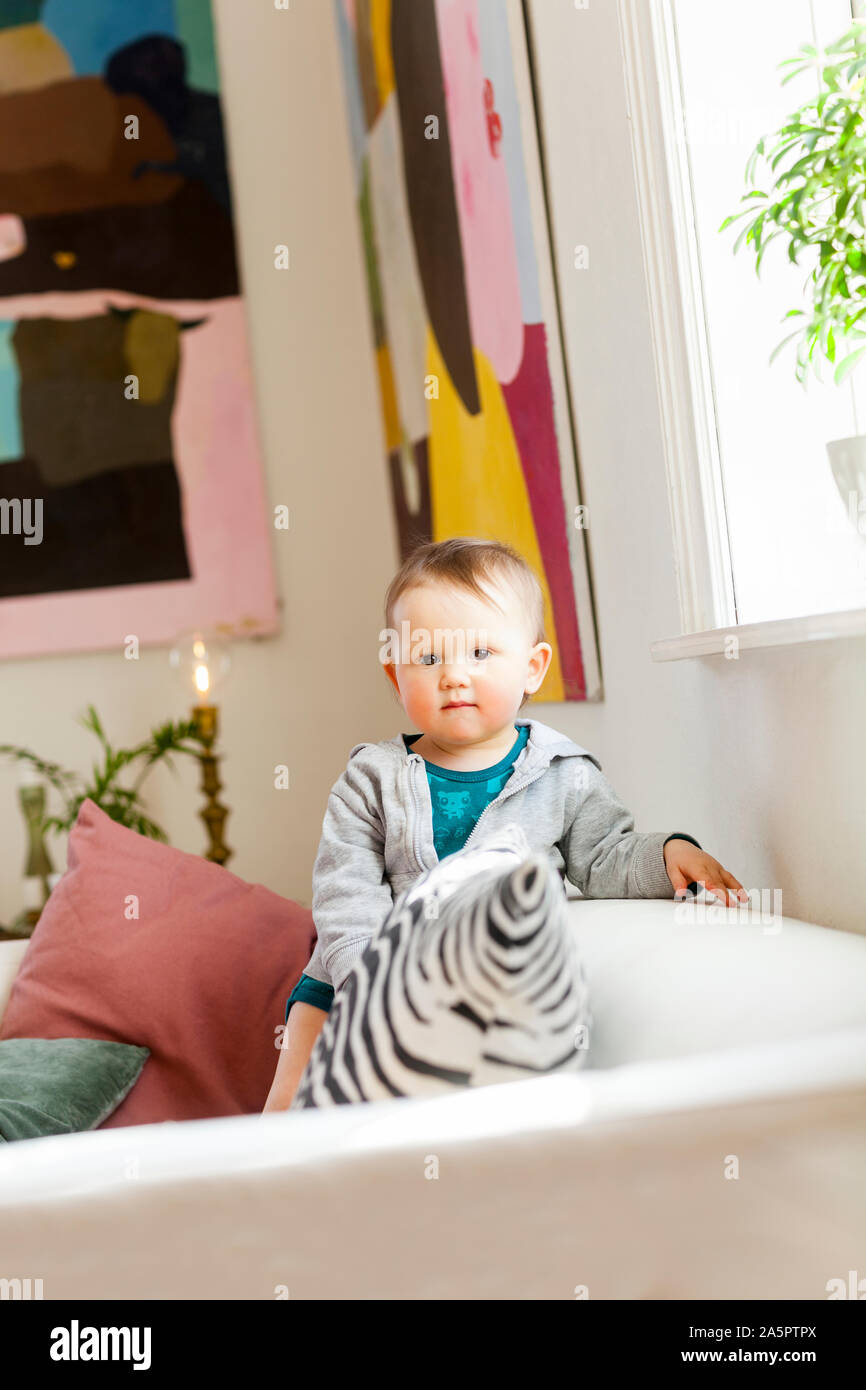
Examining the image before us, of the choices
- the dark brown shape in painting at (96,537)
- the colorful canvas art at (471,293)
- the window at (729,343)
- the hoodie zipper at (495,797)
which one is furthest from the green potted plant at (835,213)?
the dark brown shape in painting at (96,537)

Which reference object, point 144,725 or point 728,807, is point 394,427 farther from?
point 728,807

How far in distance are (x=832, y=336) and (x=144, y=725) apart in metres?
2.70

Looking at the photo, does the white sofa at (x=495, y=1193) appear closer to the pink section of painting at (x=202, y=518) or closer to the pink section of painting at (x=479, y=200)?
the pink section of painting at (x=479, y=200)

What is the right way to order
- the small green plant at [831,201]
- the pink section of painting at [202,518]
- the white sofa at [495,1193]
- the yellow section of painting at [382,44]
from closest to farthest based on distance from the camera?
the white sofa at [495,1193] < the small green plant at [831,201] < the yellow section of painting at [382,44] < the pink section of painting at [202,518]

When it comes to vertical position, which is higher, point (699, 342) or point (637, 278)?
point (637, 278)

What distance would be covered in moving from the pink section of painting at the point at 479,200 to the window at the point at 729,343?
60 centimetres

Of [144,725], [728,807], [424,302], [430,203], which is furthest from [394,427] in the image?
[728,807]

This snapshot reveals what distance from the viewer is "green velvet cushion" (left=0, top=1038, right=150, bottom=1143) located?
1.34 m

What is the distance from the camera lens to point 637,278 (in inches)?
62.6

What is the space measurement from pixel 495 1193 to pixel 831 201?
1007mm

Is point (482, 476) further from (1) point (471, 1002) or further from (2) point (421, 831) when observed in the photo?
(1) point (471, 1002)

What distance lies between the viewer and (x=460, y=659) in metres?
1.36

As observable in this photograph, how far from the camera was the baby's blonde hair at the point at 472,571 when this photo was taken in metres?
1.37

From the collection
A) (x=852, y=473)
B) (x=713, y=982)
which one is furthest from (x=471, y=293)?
(x=713, y=982)
